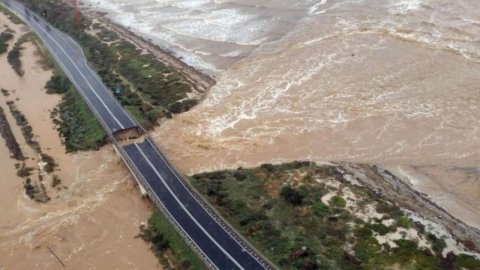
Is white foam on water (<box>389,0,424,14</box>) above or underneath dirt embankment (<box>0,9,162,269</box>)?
above

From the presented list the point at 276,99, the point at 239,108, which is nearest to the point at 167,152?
the point at 239,108

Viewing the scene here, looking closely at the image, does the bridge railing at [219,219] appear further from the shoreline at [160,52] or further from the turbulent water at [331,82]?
the shoreline at [160,52]

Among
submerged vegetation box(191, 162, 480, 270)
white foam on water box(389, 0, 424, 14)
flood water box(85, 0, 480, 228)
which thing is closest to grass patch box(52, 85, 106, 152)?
flood water box(85, 0, 480, 228)

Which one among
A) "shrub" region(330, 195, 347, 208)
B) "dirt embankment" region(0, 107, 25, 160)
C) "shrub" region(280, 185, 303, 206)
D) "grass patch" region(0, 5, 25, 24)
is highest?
"grass patch" region(0, 5, 25, 24)

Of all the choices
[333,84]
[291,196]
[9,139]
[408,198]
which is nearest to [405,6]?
[333,84]

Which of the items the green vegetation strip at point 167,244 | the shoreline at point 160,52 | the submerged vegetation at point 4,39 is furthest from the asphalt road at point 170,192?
the submerged vegetation at point 4,39

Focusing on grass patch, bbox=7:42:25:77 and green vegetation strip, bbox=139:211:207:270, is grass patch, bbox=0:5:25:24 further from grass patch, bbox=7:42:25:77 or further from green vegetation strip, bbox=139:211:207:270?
green vegetation strip, bbox=139:211:207:270
